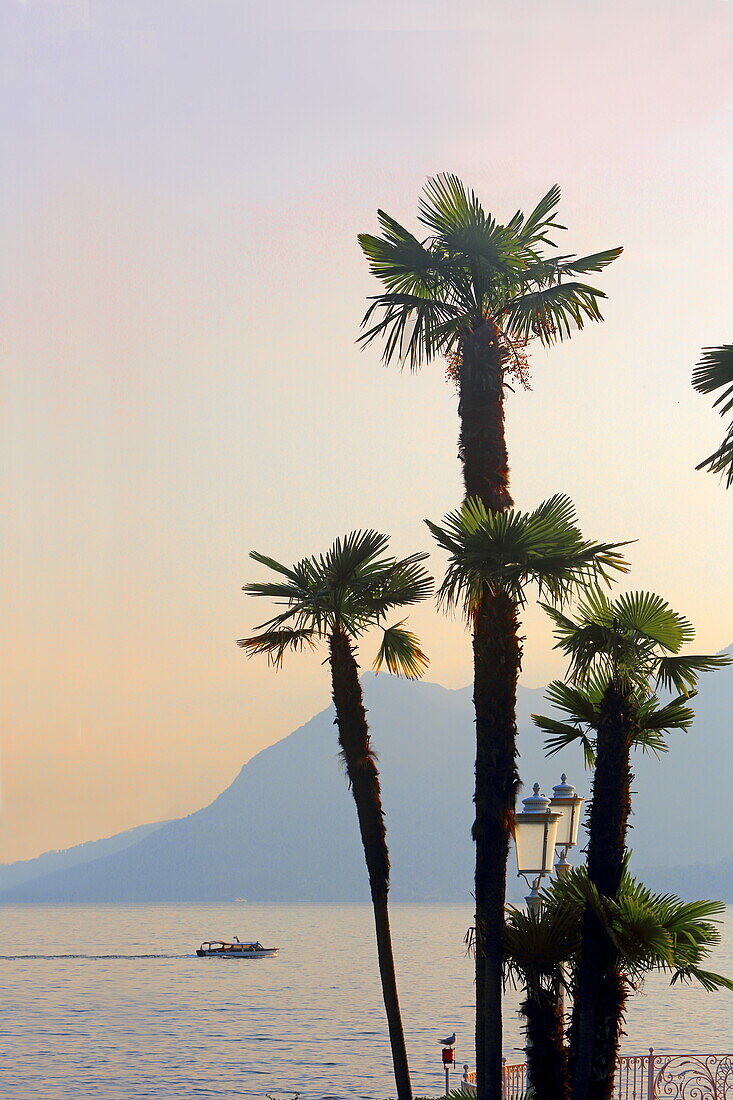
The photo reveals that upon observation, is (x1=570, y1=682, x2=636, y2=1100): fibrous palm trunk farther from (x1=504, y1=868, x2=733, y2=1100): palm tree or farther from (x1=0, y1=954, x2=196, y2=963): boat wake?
(x1=0, y1=954, x2=196, y2=963): boat wake

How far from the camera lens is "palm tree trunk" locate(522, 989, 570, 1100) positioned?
1512 cm

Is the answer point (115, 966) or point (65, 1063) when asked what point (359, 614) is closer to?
point (65, 1063)

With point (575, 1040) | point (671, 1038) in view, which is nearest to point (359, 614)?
point (575, 1040)

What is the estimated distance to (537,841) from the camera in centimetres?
1517

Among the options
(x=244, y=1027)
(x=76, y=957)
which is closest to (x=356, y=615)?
(x=244, y=1027)

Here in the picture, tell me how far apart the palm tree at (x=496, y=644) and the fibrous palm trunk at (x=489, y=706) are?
0.01m

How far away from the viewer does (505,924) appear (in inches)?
A: 603

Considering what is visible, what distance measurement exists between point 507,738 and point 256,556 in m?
4.01

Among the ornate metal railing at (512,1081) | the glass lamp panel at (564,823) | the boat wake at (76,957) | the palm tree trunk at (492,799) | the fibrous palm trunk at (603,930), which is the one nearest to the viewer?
the fibrous palm trunk at (603,930)

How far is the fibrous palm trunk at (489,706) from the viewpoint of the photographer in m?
14.9

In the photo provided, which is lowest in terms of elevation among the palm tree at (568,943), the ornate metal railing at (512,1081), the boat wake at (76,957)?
the boat wake at (76,957)

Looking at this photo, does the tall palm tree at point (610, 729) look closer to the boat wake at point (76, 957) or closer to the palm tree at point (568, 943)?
the palm tree at point (568, 943)

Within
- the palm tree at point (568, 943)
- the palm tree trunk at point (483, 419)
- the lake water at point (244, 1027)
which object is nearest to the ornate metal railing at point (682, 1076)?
the palm tree at point (568, 943)

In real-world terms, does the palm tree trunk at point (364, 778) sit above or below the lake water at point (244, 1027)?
above
